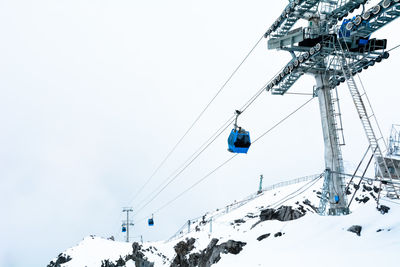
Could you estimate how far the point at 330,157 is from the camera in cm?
2295

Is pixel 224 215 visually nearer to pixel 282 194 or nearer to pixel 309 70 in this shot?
pixel 282 194

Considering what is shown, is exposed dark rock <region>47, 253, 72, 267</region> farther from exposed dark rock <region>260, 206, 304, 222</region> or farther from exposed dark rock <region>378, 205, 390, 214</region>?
exposed dark rock <region>378, 205, 390, 214</region>

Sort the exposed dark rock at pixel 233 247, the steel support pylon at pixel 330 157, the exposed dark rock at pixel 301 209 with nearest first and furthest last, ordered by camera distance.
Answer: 1. the exposed dark rock at pixel 233 247
2. the steel support pylon at pixel 330 157
3. the exposed dark rock at pixel 301 209

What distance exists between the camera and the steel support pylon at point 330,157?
22000 millimetres

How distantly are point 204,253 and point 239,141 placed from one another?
A: 18.7m

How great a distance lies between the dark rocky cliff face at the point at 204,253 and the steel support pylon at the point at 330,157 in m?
6.61

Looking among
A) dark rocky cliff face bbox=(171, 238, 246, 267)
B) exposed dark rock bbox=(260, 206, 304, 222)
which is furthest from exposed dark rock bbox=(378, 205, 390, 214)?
exposed dark rock bbox=(260, 206, 304, 222)

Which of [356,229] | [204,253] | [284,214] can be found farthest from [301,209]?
[356,229]

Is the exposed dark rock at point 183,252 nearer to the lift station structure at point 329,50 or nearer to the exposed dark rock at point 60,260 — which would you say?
the lift station structure at point 329,50

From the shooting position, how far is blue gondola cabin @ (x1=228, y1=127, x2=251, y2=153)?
1548 cm

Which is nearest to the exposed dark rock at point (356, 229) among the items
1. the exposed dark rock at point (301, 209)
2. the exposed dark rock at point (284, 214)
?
the exposed dark rock at point (284, 214)

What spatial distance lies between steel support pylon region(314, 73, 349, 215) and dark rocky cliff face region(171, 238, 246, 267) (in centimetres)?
661

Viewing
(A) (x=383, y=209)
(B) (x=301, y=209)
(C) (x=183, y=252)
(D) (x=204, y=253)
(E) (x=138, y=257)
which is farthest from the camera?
(E) (x=138, y=257)

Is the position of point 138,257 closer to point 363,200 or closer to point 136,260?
point 136,260
